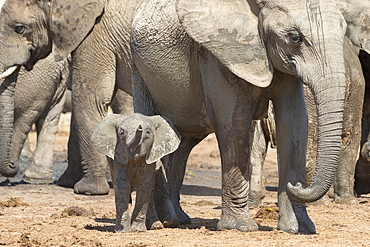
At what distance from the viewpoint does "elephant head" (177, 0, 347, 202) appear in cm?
557

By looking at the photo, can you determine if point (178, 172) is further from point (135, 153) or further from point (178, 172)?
point (135, 153)

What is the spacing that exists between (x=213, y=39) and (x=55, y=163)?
7255mm

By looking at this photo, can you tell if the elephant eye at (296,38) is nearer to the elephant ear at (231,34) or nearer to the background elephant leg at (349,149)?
the elephant ear at (231,34)

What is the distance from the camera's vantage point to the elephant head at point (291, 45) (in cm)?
557

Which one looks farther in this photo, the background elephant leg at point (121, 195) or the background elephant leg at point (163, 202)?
the background elephant leg at point (163, 202)

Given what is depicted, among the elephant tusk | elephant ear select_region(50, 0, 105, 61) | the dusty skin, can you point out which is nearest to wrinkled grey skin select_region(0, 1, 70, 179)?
the dusty skin

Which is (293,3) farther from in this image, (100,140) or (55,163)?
(55,163)

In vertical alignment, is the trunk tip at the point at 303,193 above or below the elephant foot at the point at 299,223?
above

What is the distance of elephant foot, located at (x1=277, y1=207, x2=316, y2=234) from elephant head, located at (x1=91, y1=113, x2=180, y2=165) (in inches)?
36.8

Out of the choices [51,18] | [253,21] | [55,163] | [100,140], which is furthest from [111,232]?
[55,163]

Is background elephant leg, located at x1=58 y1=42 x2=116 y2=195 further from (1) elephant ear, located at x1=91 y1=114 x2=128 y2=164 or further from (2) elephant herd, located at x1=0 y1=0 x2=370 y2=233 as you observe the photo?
(1) elephant ear, located at x1=91 y1=114 x2=128 y2=164

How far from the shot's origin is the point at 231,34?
6.16 metres

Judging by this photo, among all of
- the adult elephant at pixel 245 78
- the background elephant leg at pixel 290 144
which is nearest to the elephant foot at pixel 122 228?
the adult elephant at pixel 245 78

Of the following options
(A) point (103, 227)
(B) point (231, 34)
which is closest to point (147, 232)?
(A) point (103, 227)
